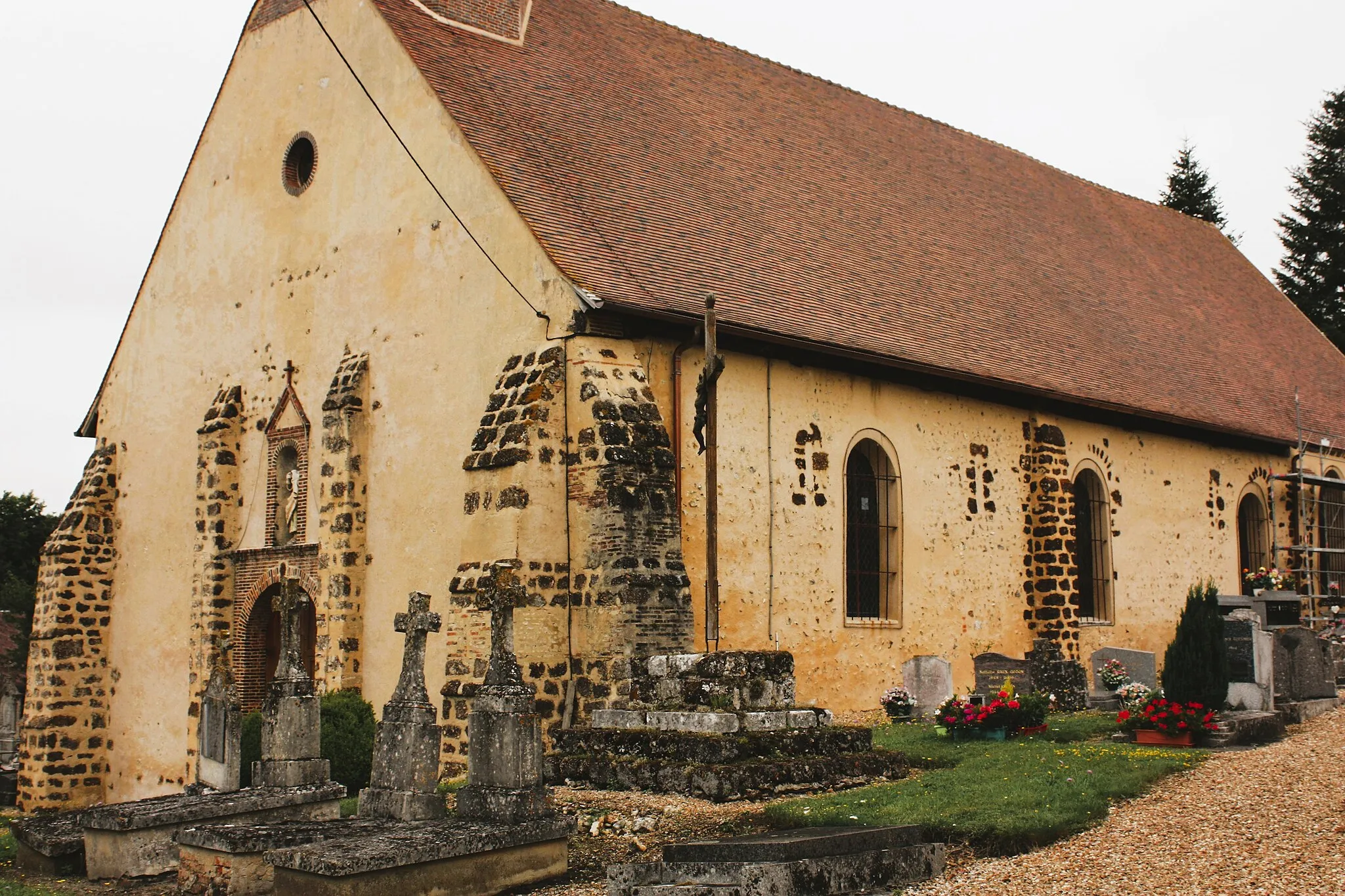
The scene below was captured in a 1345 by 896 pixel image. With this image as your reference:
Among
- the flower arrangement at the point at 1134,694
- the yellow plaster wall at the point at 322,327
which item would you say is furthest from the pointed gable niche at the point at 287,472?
the flower arrangement at the point at 1134,694

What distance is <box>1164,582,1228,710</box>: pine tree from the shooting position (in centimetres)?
1320

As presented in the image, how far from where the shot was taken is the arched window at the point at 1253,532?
23.7 m

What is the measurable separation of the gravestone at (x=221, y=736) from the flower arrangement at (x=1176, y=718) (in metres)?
8.31

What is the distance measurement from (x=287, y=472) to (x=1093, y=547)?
1162 cm

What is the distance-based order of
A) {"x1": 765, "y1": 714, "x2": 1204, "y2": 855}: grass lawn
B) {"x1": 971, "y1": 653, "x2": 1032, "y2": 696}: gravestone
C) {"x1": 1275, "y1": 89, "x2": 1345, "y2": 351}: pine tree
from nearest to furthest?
{"x1": 765, "y1": 714, "x2": 1204, "y2": 855}: grass lawn
{"x1": 971, "y1": 653, "x2": 1032, "y2": 696}: gravestone
{"x1": 1275, "y1": 89, "x2": 1345, "y2": 351}: pine tree

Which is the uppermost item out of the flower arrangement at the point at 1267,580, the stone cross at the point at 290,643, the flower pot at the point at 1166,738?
the flower arrangement at the point at 1267,580

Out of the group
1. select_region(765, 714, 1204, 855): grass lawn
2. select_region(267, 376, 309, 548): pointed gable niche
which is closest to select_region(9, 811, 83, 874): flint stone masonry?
select_region(765, 714, 1204, 855): grass lawn

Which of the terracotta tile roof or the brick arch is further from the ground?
the terracotta tile roof

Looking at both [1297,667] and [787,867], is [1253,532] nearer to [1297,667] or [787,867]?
[1297,667]

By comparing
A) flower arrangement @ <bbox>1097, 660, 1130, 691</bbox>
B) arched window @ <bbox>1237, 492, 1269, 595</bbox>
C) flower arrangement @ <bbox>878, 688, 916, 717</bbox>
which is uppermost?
arched window @ <bbox>1237, 492, 1269, 595</bbox>

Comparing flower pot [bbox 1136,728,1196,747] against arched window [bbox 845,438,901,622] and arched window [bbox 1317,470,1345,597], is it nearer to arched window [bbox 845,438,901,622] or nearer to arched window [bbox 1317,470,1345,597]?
arched window [bbox 845,438,901,622]

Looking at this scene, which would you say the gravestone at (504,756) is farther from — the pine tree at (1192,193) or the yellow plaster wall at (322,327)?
the pine tree at (1192,193)

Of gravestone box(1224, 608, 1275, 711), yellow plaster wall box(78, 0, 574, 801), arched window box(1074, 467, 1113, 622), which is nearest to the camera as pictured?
gravestone box(1224, 608, 1275, 711)

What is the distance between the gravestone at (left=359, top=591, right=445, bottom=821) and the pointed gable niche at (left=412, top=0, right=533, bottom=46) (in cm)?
1086
